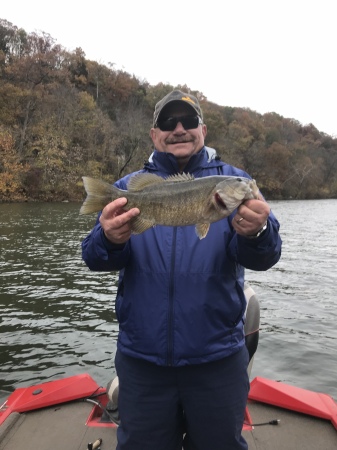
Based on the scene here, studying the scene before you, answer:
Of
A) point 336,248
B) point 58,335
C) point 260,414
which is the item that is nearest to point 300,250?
point 336,248

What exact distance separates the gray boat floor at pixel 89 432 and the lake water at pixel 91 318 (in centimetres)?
279

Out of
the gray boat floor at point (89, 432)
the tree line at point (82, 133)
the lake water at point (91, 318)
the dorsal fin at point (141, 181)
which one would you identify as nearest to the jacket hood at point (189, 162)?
the dorsal fin at point (141, 181)

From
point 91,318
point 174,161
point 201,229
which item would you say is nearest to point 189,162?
point 174,161

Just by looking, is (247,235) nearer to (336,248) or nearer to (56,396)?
(56,396)

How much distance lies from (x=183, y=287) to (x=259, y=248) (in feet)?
2.03

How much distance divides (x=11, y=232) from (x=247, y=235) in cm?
2103

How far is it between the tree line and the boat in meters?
39.0

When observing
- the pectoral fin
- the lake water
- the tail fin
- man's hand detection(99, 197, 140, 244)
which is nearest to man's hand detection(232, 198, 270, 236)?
the pectoral fin

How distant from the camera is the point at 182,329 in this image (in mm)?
2773

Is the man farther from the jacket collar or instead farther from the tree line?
the tree line

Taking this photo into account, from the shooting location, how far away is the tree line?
44375 millimetres

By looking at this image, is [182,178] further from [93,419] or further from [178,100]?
[93,419]

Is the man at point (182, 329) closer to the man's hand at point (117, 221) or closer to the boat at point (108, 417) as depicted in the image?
the man's hand at point (117, 221)

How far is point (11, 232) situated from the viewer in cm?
2144
